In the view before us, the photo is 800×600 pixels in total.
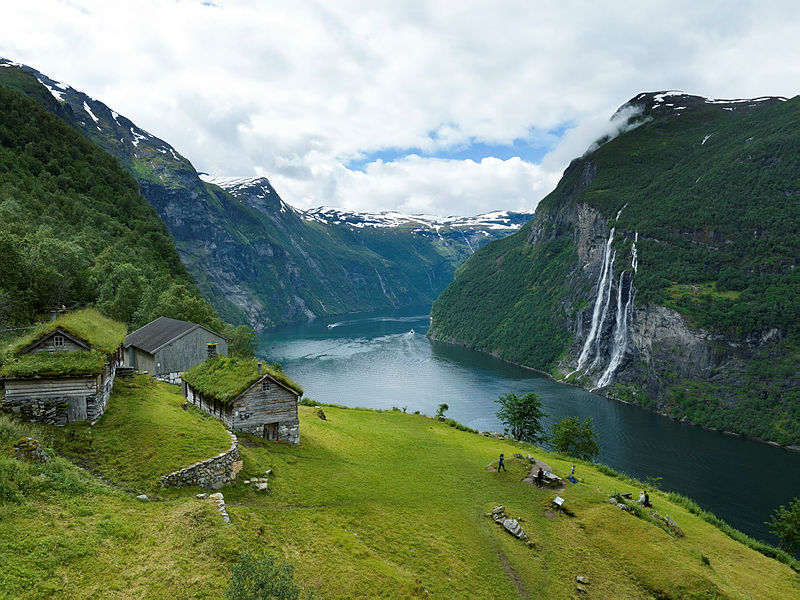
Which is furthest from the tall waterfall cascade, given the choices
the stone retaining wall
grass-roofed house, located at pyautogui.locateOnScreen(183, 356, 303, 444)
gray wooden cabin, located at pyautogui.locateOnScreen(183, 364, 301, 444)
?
the stone retaining wall

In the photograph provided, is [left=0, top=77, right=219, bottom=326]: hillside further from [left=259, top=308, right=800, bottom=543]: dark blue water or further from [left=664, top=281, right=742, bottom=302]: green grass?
[left=664, top=281, right=742, bottom=302]: green grass

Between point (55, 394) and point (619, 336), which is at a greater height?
point (619, 336)

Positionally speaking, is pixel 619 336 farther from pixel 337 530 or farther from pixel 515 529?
pixel 337 530

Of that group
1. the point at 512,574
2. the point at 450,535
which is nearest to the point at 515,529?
the point at 512,574

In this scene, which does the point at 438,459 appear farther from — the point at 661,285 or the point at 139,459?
the point at 661,285

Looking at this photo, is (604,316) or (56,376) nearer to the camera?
(56,376)

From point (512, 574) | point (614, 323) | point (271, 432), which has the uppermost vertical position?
point (614, 323)
